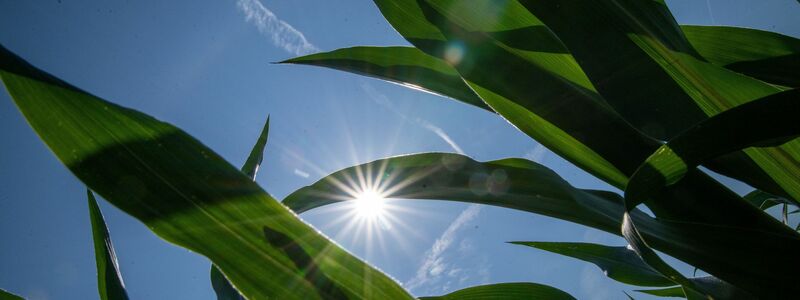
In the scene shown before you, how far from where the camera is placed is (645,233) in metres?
0.45

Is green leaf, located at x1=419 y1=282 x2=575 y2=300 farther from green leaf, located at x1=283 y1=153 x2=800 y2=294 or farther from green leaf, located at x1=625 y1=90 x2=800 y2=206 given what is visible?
green leaf, located at x1=625 y1=90 x2=800 y2=206

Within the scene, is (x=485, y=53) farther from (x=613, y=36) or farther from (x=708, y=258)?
(x=708, y=258)

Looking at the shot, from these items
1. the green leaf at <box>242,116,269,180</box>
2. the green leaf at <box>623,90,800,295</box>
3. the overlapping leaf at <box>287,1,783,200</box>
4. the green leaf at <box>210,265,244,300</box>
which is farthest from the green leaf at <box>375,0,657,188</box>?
the green leaf at <box>210,265,244,300</box>

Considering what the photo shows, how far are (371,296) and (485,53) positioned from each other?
0.32m

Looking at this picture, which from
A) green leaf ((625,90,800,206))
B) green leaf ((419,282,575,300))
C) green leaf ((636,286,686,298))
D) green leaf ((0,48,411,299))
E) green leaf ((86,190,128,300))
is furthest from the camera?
green leaf ((636,286,686,298))

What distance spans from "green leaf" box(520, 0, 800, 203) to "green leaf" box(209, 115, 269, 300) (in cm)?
38

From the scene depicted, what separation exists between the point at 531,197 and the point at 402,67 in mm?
235

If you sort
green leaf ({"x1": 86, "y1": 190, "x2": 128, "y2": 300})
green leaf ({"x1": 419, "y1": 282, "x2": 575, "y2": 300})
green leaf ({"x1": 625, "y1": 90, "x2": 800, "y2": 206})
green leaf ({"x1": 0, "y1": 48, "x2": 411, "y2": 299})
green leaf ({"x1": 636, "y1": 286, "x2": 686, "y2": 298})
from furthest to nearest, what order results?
green leaf ({"x1": 636, "y1": 286, "x2": 686, "y2": 298}) < green leaf ({"x1": 419, "y1": 282, "x2": 575, "y2": 300}) < green leaf ({"x1": 86, "y1": 190, "x2": 128, "y2": 300}) < green leaf ({"x1": 625, "y1": 90, "x2": 800, "y2": 206}) < green leaf ({"x1": 0, "y1": 48, "x2": 411, "y2": 299})

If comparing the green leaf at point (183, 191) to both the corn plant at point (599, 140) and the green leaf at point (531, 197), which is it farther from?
the green leaf at point (531, 197)

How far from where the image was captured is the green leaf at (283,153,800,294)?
0.43 meters

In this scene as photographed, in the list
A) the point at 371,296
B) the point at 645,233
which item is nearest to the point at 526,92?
the point at 645,233

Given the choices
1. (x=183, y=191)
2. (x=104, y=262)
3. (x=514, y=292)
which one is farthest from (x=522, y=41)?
(x=104, y=262)

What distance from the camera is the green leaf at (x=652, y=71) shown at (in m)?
0.47

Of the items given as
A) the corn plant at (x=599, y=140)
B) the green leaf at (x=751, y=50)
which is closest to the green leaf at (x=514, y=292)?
the corn plant at (x=599, y=140)
